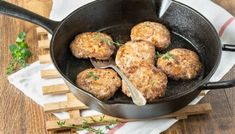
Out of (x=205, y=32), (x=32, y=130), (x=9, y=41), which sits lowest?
(x=32, y=130)

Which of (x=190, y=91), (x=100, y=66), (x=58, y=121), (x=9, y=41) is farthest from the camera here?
(x=9, y=41)

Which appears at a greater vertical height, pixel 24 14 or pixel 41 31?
pixel 24 14

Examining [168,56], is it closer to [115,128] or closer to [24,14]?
[115,128]

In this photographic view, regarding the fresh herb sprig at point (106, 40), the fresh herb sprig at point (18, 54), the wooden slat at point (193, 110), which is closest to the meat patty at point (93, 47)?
the fresh herb sprig at point (106, 40)

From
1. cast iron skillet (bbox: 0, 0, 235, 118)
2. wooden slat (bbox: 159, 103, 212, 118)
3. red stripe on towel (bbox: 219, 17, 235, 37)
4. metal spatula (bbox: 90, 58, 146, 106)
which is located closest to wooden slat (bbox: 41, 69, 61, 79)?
cast iron skillet (bbox: 0, 0, 235, 118)

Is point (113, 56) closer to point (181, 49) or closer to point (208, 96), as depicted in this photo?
point (181, 49)

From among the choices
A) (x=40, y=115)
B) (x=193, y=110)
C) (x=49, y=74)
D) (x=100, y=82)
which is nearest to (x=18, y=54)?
(x=49, y=74)

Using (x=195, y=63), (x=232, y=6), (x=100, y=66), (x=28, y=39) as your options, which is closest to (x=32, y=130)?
(x=100, y=66)
